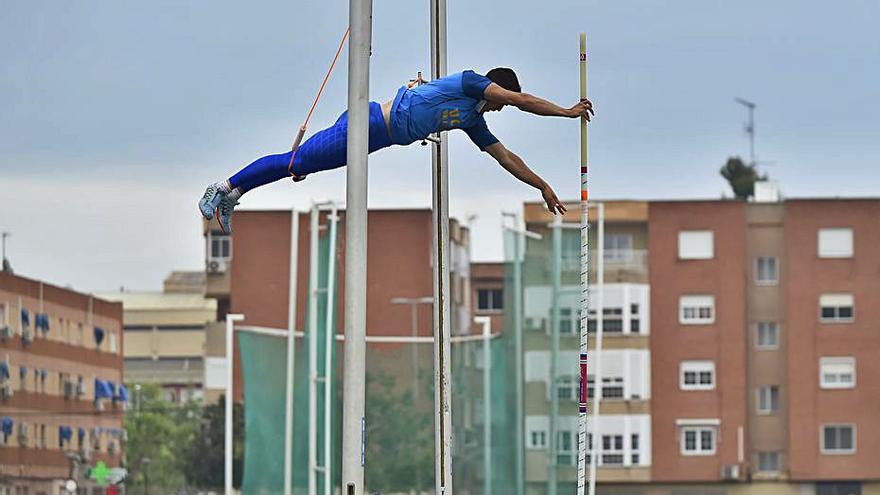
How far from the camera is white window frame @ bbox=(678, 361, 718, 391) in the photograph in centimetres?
7532

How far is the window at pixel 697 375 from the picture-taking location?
75375 millimetres

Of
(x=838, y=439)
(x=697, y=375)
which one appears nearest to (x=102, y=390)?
(x=697, y=375)

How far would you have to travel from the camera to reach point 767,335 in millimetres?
76312

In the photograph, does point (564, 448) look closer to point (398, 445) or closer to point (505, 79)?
point (398, 445)

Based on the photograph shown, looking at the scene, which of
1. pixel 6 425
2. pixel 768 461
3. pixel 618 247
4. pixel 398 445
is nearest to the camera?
pixel 398 445

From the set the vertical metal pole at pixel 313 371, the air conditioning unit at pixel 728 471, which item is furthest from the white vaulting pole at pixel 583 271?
the air conditioning unit at pixel 728 471

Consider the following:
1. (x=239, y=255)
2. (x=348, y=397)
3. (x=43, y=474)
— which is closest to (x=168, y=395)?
(x=239, y=255)

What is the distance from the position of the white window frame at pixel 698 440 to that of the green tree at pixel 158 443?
28.5m

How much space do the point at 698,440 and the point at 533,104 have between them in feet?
222

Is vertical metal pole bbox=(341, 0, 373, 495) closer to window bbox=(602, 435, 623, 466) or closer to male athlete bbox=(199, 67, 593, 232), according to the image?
male athlete bbox=(199, 67, 593, 232)

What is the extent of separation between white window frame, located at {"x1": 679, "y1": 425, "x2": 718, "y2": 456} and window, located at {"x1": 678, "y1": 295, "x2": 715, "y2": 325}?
13.0 feet

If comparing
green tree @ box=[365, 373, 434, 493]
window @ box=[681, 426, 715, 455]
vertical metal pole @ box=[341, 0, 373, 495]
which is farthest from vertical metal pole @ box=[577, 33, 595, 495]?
window @ box=[681, 426, 715, 455]

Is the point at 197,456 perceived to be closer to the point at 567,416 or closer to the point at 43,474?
the point at 43,474

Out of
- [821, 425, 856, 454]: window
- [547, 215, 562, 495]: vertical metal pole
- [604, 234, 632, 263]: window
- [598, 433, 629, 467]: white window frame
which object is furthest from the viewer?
[604, 234, 632, 263]: window
